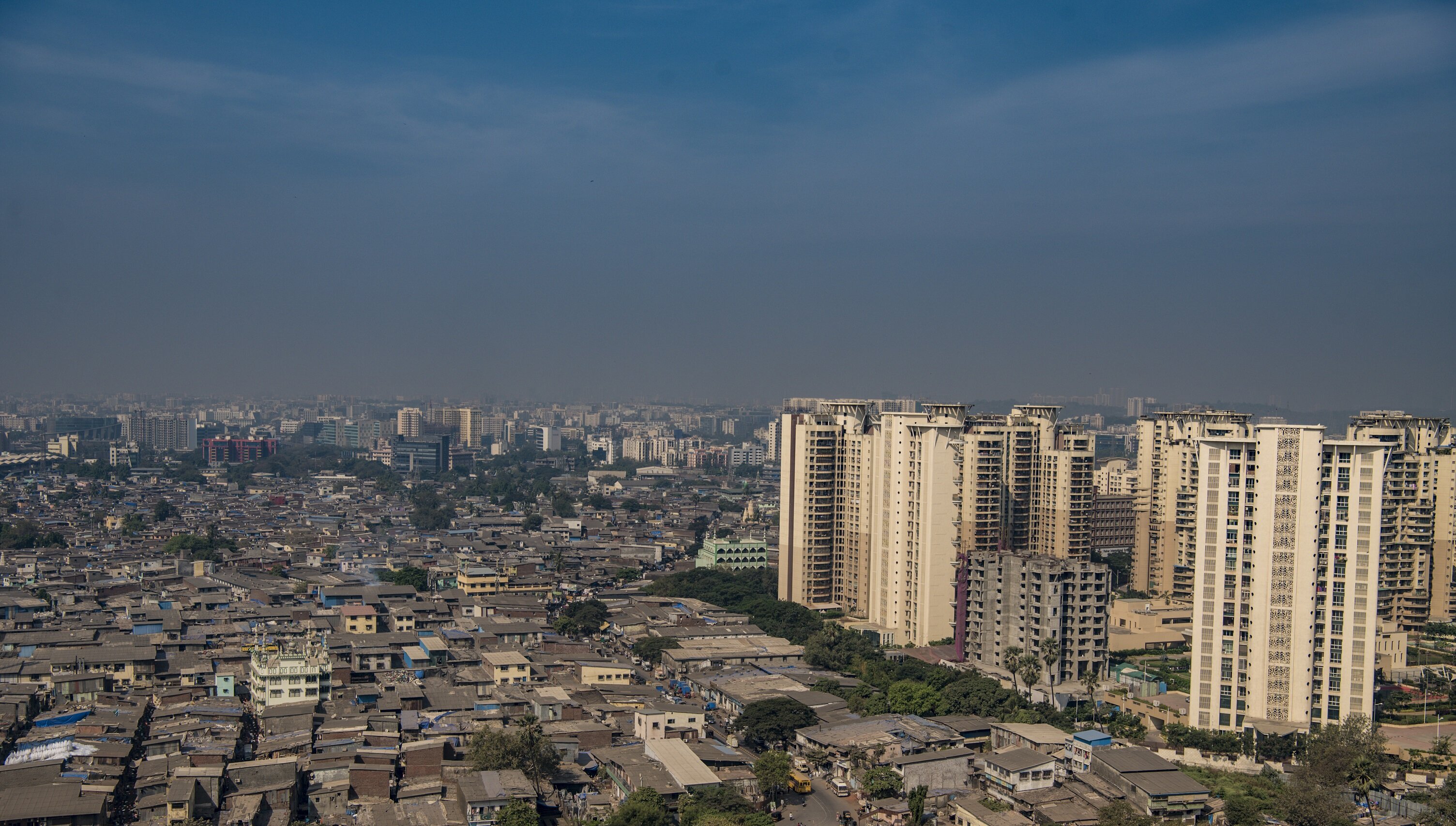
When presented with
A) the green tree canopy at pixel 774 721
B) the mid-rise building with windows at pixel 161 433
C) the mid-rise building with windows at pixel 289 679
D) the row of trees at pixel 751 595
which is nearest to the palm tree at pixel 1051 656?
the green tree canopy at pixel 774 721

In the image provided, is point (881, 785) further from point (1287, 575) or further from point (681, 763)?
point (1287, 575)

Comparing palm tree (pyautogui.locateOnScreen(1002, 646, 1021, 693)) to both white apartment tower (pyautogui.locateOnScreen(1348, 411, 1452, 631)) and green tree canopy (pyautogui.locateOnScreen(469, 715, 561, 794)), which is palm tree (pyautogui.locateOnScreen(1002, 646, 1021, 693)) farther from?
green tree canopy (pyautogui.locateOnScreen(469, 715, 561, 794))

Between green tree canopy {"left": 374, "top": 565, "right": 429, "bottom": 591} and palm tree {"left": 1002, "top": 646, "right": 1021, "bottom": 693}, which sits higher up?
palm tree {"left": 1002, "top": 646, "right": 1021, "bottom": 693}

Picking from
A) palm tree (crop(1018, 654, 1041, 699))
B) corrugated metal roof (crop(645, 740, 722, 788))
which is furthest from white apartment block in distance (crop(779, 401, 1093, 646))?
corrugated metal roof (crop(645, 740, 722, 788))

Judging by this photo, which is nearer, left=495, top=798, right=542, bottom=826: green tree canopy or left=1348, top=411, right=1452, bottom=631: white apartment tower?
left=495, top=798, right=542, bottom=826: green tree canopy

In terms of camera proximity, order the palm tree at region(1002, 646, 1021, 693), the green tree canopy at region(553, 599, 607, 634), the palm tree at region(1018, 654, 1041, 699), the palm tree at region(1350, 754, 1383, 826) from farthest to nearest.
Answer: the green tree canopy at region(553, 599, 607, 634) → the palm tree at region(1002, 646, 1021, 693) → the palm tree at region(1018, 654, 1041, 699) → the palm tree at region(1350, 754, 1383, 826)

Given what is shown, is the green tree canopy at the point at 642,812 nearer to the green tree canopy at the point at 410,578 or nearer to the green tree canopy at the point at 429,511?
the green tree canopy at the point at 410,578

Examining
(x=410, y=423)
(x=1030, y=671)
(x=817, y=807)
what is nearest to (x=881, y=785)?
(x=817, y=807)
